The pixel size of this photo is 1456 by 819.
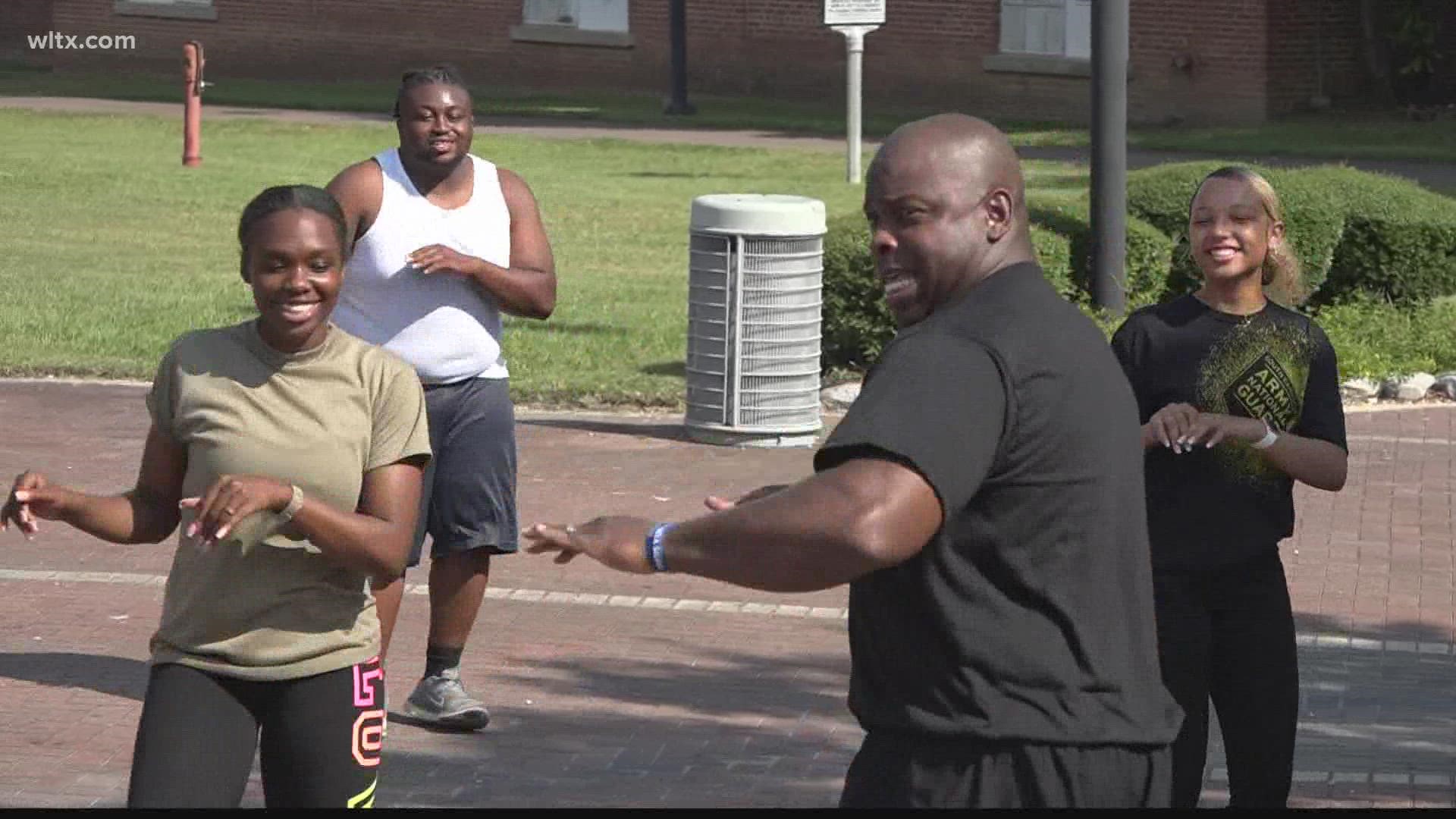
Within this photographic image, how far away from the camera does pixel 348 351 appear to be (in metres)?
4.57

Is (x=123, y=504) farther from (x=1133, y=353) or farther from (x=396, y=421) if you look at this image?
(x=1133, y=353)

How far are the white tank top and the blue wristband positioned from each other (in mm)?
3365

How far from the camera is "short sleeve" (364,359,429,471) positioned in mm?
4516

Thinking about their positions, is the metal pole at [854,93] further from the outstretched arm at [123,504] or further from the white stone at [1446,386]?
the outstretched arm at [123,504]

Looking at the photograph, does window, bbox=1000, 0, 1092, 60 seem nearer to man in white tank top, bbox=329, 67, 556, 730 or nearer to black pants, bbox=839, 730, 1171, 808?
man in white tank top, bbox=329, 67, 556, 730

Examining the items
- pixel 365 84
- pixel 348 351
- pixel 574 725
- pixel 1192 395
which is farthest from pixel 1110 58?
pixel 365 84

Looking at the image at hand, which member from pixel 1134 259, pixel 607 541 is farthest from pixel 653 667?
pixel 1134 259

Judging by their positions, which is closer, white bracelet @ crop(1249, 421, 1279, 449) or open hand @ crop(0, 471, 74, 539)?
open hand @ crop(0, 471, 74, 539)

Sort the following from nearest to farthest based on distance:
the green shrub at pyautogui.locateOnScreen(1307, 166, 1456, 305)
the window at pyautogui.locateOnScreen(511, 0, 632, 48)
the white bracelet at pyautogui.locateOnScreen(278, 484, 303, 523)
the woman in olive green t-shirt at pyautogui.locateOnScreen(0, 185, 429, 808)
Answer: the white bracelet at pyautogui.locateOnScreen(278, 484, 303, 523)
the woman in olive green t-shirt at pyautogui.locateOnScreen(0, 185, 429, 808)
the green shrub at pyautogui.locateOnScreen(1307, 166, 1456, 305)
the window at pyautogui.locateOnScreen(511, 0, 632, 48)

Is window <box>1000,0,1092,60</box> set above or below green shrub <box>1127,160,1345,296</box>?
above

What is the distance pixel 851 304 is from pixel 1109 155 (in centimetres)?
164

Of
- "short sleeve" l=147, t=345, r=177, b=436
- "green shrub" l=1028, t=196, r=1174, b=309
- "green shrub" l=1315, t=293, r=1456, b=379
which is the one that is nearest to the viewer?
"short sleeve" l=147, t=345, r=177, b=436

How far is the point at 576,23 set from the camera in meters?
37.8

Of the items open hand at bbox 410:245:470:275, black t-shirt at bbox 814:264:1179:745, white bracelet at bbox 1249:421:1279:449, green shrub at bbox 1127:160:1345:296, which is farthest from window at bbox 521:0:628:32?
black t-shirt at bbox 814:264:1179:745
